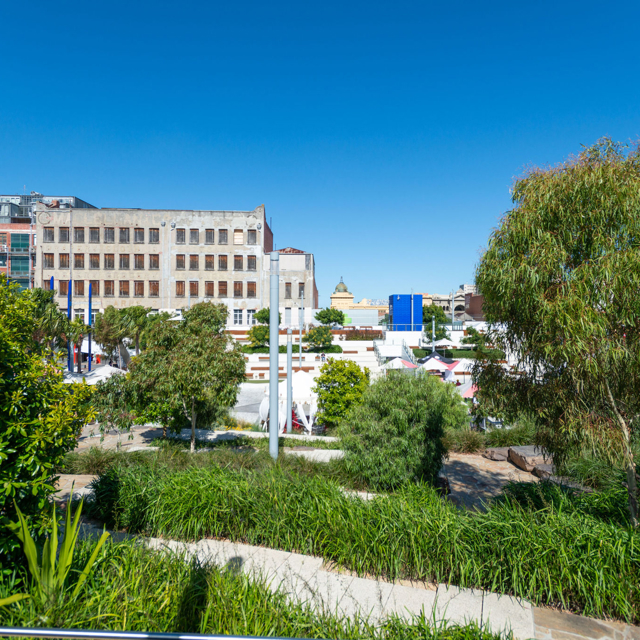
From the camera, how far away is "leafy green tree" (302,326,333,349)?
39494 millimetres

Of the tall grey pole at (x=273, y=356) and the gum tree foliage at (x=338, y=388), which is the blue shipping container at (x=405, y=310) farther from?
the tall grey pole at (x=273, y=356)

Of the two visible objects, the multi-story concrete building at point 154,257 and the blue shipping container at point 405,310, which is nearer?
the multi-story concrete building at point 154,257

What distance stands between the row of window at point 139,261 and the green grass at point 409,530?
41.7 meters

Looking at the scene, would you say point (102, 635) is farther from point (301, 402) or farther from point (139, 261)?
point (139, 261)

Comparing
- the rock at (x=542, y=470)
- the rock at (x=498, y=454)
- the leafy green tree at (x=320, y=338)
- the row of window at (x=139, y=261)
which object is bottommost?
the rock at (x=498, y=454)

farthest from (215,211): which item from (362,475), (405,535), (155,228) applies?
(405,535)

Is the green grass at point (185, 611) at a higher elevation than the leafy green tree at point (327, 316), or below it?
below

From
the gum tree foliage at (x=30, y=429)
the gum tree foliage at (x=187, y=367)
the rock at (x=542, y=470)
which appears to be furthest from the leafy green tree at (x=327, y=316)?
the gum tree foliage at (x=30, y=429)

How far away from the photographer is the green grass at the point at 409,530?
14.9 ft

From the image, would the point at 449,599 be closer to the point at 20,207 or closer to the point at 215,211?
the point at 215,211

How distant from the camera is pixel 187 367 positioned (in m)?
10.1

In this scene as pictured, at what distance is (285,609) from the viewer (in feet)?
13.1

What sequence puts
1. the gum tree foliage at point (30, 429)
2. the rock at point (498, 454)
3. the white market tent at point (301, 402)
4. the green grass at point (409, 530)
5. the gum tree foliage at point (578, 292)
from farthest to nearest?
the white market tent at point (301, 402) < the rock at point (498, 454) < the gum tree foliage at point (578, 292) < the green grass at point (409, 530) < the gum tree foliage at point (30, 429)

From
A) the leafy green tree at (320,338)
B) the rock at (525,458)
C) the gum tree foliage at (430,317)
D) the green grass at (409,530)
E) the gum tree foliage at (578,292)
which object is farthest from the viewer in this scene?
the gum tree foliage at (430,317)
